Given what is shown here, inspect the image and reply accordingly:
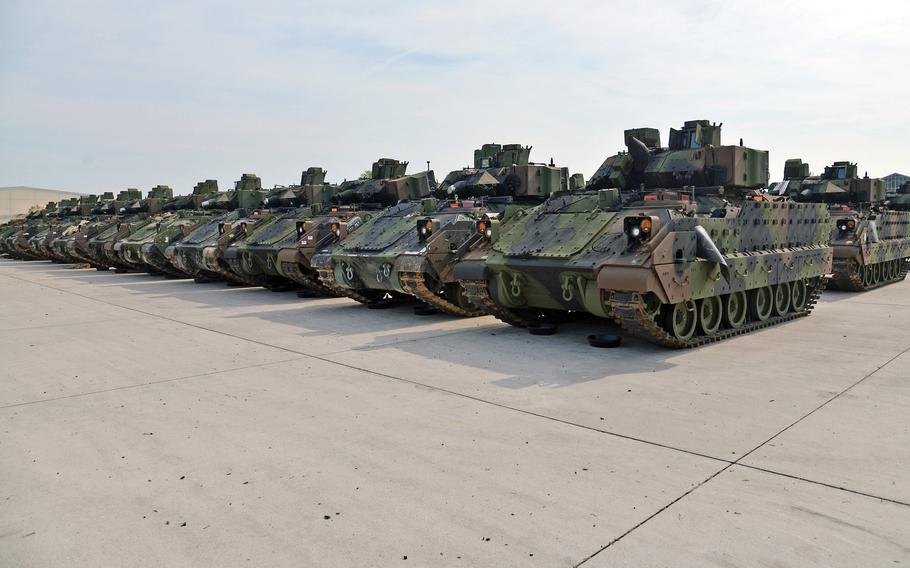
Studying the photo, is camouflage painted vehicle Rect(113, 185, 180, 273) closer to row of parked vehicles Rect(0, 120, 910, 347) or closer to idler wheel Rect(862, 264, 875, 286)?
row of parked vehicles Rect(0, 120, 910, 347)

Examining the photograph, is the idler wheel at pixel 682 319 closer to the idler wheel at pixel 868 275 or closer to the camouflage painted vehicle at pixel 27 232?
the idler wheel at pixel 868 275

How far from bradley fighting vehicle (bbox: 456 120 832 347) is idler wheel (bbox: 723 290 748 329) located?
24mm

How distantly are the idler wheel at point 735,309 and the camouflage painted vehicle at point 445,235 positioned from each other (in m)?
3.51

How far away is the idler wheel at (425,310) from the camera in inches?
525

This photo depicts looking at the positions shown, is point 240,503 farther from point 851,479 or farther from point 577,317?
point 577,317

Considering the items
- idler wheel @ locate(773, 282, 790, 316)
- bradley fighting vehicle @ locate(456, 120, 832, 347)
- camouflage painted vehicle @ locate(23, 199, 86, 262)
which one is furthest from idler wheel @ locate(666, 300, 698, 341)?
camouflage painted vehicle @ locate(23, 199, 86, 262)

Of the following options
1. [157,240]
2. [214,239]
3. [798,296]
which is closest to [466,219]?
[798,296]

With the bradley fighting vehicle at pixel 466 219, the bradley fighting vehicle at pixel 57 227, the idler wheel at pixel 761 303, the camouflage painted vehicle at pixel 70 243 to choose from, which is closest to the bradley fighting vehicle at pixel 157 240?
the camouflage painted vehicle at pixel 70 243

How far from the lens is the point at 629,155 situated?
1298 cm

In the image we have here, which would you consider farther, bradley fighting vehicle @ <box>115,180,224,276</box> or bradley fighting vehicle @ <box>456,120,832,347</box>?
bradley fighting vehicle @ <box>115,180,224,276</box>

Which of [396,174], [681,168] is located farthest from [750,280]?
[396,174]

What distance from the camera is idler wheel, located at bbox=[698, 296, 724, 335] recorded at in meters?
10.1

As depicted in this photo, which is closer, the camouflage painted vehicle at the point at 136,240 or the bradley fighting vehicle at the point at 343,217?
the bradley fighting vehicle at the point at 343,217

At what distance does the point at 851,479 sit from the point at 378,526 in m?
3.10
